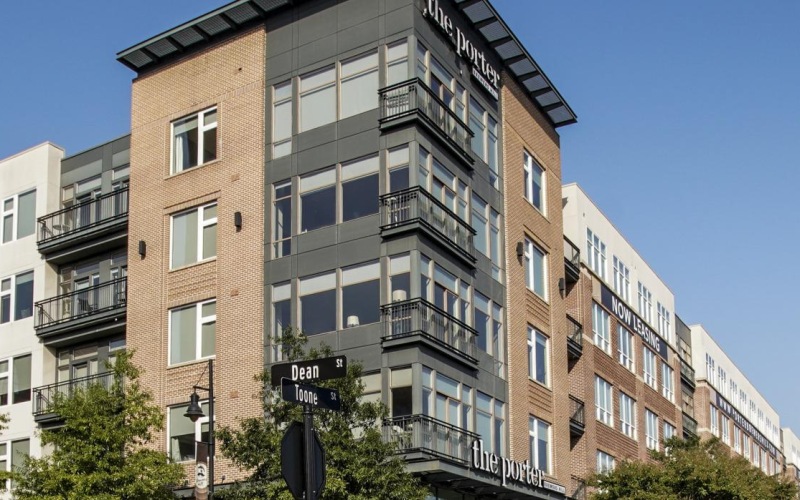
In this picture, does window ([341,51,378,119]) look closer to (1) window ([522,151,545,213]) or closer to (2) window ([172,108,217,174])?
(2) window ([172,108,217,174])

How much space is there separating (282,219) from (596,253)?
2242cm

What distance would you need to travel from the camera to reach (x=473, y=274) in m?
39.2

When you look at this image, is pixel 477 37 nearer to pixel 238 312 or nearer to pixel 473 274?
pixel 473 274

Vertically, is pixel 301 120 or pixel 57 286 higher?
pixel 301 120

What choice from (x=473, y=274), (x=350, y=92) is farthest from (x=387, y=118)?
(x=473, y=274)

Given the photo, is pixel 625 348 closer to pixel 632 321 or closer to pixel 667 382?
pixel 632 321

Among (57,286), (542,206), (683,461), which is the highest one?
(542,206)

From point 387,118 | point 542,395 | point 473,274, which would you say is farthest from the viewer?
point 542,395

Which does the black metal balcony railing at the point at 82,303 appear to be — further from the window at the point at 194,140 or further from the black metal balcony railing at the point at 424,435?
the black metal balcony railing at the point at 424,435

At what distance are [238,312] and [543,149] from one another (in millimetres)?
15071

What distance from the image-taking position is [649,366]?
62.5 m

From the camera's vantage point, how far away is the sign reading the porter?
3834 centimetres

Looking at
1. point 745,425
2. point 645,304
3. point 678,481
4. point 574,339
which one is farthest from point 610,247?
point 745,425

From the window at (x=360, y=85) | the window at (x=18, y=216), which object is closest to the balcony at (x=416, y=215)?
the window at (x=360, y=85)
